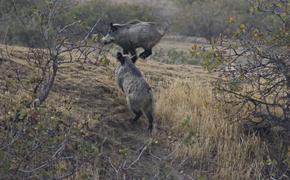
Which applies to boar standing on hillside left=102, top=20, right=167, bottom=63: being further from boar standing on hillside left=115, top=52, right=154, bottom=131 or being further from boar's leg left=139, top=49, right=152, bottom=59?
boar standing on hillside left=115, top=52, right=154, bottom=131

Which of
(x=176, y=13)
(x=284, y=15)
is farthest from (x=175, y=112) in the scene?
(x=176, y=13)

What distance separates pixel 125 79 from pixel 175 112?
3.60ft

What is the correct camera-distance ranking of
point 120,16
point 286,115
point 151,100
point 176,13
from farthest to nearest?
point 176,13 < point 120,16 < point 286,115 < point 151,100

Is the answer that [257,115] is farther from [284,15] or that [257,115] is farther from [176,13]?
[176,13]

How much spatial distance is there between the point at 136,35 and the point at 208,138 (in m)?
3.08

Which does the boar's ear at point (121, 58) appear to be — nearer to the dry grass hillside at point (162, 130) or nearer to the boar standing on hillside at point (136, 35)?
the dry grass hillside at point (162, 130)

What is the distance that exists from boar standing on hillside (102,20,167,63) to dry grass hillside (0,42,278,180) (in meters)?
1.10

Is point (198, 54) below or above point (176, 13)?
above

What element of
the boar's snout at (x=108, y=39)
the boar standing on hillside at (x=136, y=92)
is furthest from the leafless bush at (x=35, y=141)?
the boar's snout at (x=108, y=39)

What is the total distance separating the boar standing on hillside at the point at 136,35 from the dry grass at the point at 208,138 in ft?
4.47

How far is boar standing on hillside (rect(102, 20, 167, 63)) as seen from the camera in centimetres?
1103

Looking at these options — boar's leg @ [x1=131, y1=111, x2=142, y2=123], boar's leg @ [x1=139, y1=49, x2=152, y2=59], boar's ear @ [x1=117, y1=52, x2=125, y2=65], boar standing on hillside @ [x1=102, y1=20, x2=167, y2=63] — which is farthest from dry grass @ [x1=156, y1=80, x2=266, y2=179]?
boar standing on hillside @ [x1=102, y1=20, x2=167, y2=63]

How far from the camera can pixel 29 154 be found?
6332 millimetres

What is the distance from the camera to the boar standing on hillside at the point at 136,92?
8508 millimetres
